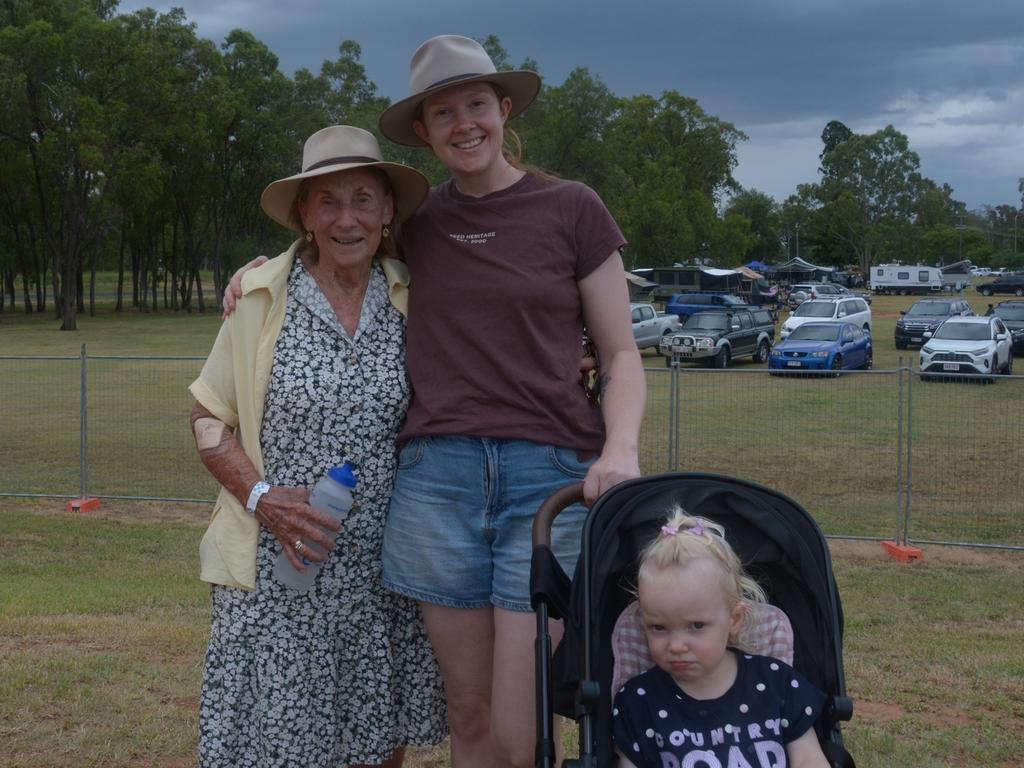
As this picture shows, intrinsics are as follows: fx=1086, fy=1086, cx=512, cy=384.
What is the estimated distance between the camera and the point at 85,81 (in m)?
42.9

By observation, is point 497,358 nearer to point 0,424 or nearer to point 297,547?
point 297,547

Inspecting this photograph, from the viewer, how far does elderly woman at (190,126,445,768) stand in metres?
3.06

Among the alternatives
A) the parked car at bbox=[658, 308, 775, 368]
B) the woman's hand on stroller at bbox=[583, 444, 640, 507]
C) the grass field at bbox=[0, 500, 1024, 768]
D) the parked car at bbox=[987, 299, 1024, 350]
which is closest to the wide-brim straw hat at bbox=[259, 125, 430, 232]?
the woman's hand on stroller at bbox=[583, 444, 640, 507]

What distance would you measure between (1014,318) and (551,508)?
34.3m

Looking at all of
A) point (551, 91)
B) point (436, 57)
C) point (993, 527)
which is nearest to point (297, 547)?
point (436, 57)

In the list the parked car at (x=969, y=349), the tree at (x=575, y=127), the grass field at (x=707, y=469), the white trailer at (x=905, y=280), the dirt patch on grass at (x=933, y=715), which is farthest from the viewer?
the white trailer at (x=905, y=280)

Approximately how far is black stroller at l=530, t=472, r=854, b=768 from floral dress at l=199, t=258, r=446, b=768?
618 mm

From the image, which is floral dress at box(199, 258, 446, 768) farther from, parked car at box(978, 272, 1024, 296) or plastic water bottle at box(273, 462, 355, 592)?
parked car at box(978, 272, 1024, 296)

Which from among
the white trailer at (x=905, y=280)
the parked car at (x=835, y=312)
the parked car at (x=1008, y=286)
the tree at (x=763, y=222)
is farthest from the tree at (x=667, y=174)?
the tree at (x=763, y=222)

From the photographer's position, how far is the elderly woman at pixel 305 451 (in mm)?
3064

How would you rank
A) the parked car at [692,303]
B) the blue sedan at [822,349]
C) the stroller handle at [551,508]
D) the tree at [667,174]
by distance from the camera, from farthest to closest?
the tree at [667,174], the parked car at [692,303], the blue sedan at [822,349], the stroller handle at [551,508]

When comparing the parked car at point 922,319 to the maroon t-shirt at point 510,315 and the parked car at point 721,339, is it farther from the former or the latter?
the maroon t-shirt at point 510,315

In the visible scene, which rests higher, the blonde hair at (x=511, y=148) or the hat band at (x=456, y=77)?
the hat band at (x=456, y=77)

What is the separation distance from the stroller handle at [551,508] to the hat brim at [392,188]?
959 mm
